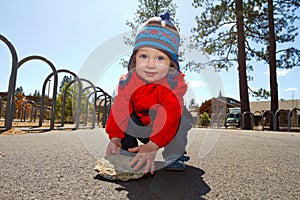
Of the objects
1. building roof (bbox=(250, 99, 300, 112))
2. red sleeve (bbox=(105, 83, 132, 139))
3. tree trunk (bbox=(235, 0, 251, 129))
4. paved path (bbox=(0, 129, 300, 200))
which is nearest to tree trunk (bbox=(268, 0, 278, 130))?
tree trunk (bbox=(235, 0, 251, 129))

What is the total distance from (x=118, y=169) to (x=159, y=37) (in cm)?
88

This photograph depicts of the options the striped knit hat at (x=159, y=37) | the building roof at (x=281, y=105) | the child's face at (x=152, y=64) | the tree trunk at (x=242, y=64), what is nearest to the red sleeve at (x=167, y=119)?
the child's face at (x=152, y=64)

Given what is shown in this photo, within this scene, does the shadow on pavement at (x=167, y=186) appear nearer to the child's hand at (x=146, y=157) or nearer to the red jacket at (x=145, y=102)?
the child's hand at (x=146, y=157)

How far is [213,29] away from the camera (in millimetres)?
13000

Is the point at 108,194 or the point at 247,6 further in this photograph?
the point at 247,6

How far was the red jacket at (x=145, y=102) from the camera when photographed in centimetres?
139

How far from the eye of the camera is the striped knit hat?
5.45 ft

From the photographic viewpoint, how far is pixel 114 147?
56.5 inches

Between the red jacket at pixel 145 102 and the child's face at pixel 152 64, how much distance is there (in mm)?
38

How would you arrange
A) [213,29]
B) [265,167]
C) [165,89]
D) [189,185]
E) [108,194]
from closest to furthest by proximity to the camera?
[108,194]
[189,185]
[165,89]
[265,167]
[213,29]

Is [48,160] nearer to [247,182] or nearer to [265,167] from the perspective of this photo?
[247,182]

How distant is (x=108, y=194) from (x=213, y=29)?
42.8 ft

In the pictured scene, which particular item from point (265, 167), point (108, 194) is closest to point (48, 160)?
point (108, 194)

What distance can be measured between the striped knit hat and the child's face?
0.14 feet
